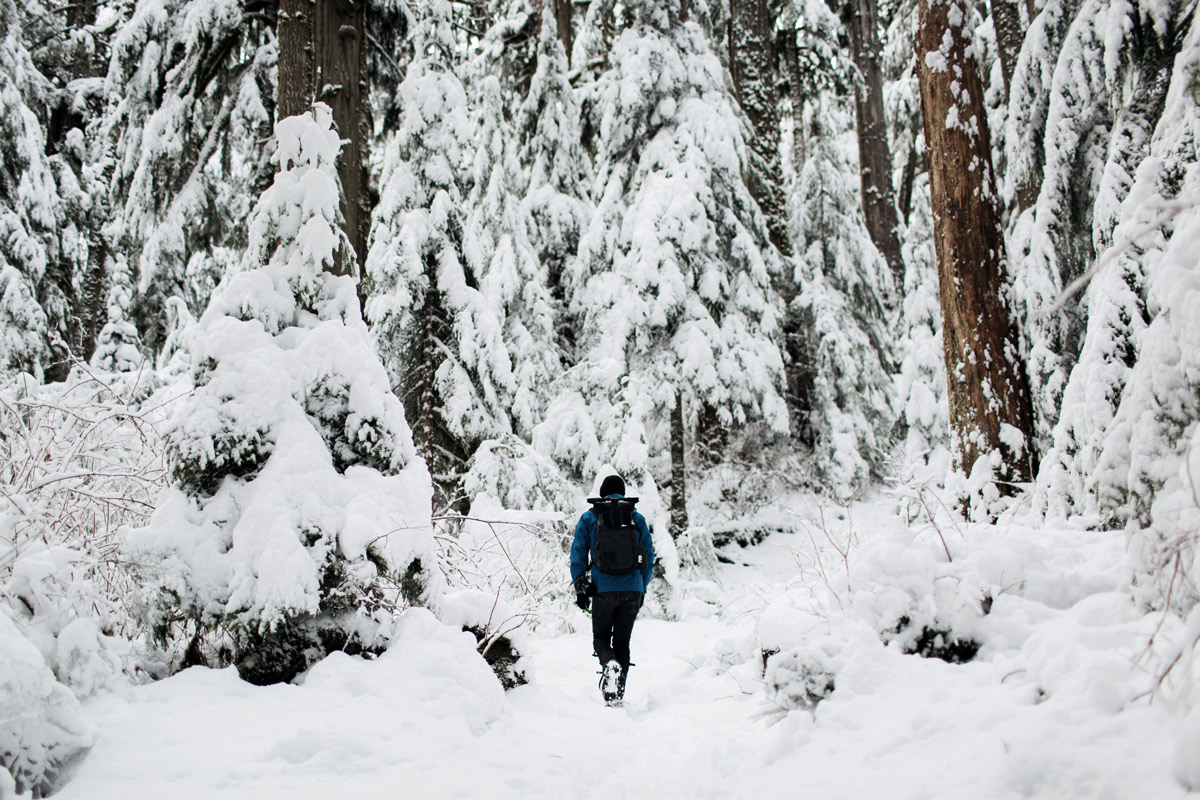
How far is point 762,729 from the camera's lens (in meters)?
3.69

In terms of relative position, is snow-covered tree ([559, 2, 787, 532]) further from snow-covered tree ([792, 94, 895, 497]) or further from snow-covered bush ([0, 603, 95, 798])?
snow-covered bush ([0, 603, 95, 798])

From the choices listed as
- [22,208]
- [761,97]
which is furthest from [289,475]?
[22,208]

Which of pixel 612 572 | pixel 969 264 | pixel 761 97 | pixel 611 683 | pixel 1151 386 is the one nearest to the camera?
pixel 1151 386

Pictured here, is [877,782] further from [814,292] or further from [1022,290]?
[814,292]

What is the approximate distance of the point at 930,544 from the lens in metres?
3.80

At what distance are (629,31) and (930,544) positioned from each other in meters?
10.2

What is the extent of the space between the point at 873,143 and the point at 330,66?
13148 mm

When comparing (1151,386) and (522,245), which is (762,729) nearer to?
(1151,386)

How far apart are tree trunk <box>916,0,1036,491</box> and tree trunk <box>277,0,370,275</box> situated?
5559 mm

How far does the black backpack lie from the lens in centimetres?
532

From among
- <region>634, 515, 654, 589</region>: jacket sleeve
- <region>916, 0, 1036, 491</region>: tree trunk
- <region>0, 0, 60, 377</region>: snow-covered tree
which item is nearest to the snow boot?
<region>634, 515, 654, 589</region>: jacket sleeve

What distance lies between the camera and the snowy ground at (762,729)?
2.31m

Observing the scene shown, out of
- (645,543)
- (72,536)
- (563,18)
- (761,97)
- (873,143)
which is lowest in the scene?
(645,543)

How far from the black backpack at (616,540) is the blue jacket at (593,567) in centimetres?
4
